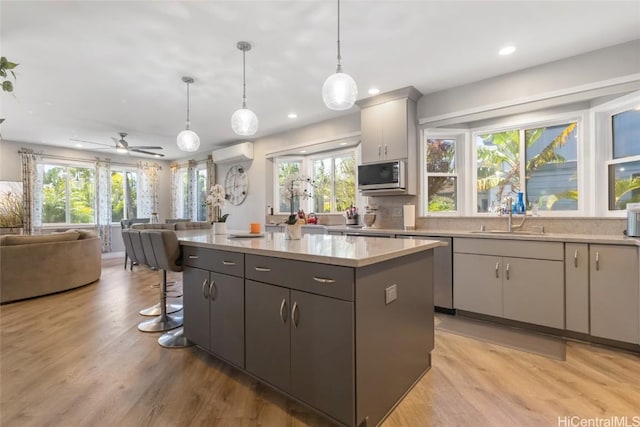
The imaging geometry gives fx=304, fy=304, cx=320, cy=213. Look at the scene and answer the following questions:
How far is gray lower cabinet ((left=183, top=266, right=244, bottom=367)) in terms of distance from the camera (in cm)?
200

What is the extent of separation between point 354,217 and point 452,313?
1.87 m

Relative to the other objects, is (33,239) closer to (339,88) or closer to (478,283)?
(339,88)

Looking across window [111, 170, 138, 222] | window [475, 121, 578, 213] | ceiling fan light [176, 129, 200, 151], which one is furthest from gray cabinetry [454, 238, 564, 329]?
window [111, 170, 138, 222]

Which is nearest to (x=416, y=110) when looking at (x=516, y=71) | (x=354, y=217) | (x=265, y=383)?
(x=516, y=71)

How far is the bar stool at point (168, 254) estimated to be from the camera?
238 cm

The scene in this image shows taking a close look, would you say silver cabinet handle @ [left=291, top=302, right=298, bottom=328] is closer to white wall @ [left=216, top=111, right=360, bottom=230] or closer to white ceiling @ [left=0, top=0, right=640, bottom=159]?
white ceiling @ [left=0, top=0, right=640, bottom=159]

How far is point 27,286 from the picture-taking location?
12.8 feet

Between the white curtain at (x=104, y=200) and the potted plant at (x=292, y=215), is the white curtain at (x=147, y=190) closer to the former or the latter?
the white curtain at (x=104, y=200)

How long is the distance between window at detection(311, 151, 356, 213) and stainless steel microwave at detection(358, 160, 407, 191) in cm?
84

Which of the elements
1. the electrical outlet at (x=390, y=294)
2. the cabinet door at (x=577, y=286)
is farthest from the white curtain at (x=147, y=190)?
the cabinet door at (x=577, y=286)

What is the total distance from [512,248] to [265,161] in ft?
14.5

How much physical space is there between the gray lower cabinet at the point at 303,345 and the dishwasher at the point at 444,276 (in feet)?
6.84

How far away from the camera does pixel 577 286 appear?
260cm

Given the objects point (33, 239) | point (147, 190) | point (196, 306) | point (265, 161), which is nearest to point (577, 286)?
point (196, 306)
